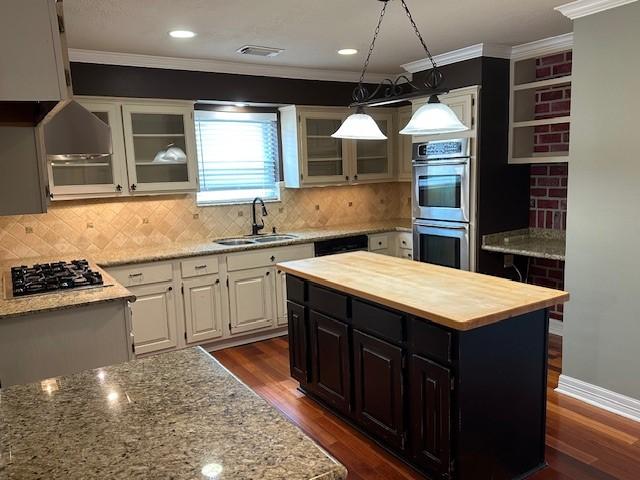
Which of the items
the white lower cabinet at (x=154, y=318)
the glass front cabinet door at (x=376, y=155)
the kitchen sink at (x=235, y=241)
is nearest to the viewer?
the white lower cabinet at (x=154, y=318)

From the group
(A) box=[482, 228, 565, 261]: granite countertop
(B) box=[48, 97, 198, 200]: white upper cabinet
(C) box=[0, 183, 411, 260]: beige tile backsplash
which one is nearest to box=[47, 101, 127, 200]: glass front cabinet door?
(B) box=[48, 97, 198, 200]: white upper cabinet

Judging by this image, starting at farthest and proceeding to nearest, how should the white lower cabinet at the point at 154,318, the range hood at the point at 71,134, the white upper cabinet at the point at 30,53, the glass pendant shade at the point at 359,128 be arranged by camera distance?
the white lower cabinet at the point at 154,318
the glass pendant shade at the point at 359,128
the range hood at the point at 71,134
the white upper cabinet at the point at 30,53

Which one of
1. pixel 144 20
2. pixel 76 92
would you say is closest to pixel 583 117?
pixel 144 20

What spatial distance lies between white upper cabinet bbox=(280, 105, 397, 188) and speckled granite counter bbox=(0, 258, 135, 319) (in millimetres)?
2459

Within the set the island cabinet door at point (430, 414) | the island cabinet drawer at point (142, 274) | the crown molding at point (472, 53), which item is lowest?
the island cabinet door at point (430, 414)

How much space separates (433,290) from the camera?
247 centimetres

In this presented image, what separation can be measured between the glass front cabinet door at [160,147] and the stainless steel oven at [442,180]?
6.71ft

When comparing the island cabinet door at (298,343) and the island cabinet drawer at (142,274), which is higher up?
the island cabinet drawer at (142,274)

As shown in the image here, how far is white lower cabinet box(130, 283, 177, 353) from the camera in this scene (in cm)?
379

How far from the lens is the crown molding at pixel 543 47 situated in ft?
12.3

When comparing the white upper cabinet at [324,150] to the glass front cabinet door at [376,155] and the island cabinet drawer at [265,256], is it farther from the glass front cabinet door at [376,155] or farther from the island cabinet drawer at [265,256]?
the island cabinet drawer at [265,256]

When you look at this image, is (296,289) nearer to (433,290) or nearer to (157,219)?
(433,290)

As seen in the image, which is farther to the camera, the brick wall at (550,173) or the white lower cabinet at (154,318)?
the brick wall at (550,173)

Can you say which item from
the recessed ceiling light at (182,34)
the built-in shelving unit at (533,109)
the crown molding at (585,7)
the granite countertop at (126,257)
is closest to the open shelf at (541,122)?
the built-in shelving unit at (533,109)
